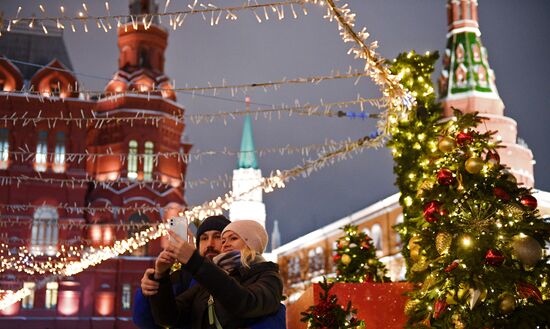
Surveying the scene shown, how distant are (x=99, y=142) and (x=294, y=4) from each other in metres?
40.2

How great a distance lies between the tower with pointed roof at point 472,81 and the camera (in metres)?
42.3

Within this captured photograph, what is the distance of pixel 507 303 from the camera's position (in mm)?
6641

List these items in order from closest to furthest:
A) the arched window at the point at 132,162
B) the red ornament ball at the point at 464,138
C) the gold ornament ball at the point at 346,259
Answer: the red ornament ball at the point at 464,138 → the gold ornament ball at the point at 346,259 → the arched window at the point at 132,162

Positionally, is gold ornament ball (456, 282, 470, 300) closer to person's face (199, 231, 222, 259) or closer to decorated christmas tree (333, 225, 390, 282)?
person's face (199, 231, 222, 259)

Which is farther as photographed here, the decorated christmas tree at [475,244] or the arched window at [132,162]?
the arched window at [132,162]

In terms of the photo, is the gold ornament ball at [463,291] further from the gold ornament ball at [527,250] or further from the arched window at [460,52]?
the arched window at [460,52]

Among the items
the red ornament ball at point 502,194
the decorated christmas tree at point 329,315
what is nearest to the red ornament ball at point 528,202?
the red ornament ball at point 502,194

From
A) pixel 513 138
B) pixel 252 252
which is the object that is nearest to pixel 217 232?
pixel 252 252

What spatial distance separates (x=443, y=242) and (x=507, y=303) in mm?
844

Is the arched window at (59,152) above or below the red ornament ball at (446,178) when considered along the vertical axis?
above

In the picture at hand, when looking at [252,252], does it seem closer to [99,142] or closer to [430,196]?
[430,196]

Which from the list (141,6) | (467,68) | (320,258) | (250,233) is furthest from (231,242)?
(320,258)

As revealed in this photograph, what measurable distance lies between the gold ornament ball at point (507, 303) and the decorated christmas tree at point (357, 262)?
5144 mm

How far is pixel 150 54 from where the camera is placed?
48375mm
